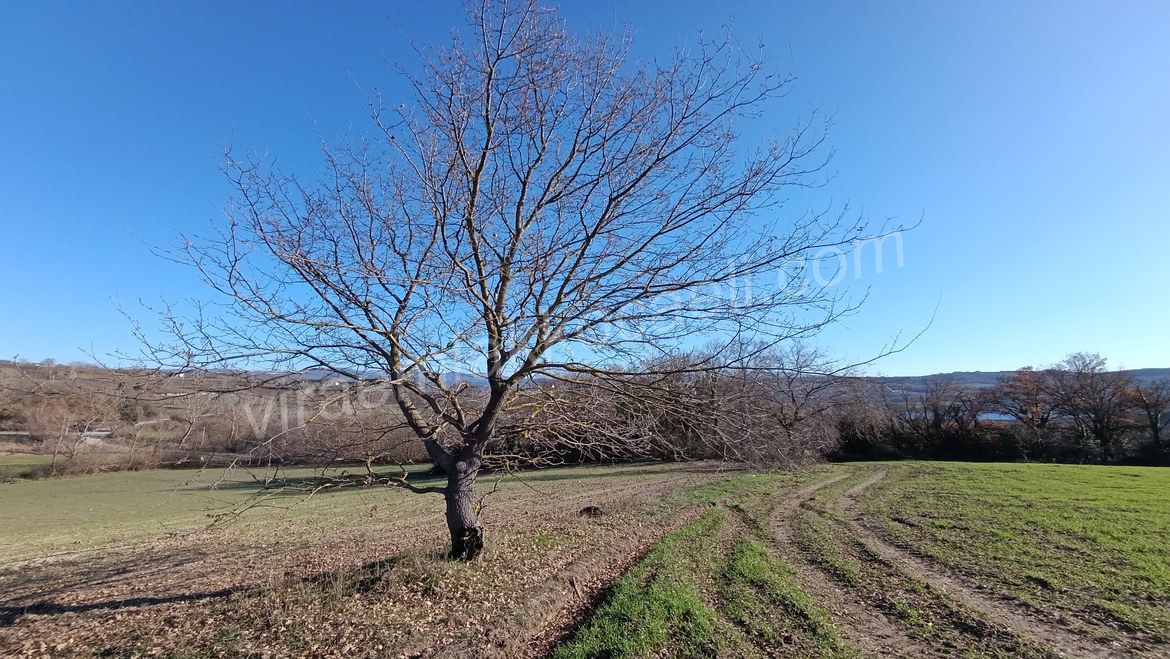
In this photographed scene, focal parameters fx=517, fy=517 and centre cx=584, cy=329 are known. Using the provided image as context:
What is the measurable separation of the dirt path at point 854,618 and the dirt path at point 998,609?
1098 millimetres

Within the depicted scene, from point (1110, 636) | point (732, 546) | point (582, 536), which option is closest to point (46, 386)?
point (582, 536)

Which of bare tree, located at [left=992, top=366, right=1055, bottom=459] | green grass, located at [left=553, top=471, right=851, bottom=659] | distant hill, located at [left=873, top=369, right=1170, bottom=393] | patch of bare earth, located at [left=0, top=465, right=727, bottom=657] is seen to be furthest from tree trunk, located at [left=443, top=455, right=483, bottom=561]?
bare tree, located at [left=992, top=366, right=1055, bottom=459]

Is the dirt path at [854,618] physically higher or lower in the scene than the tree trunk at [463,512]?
lower

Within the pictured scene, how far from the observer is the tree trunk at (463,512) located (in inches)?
279

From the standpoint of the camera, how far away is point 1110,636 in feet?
16.1

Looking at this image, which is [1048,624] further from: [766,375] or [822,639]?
[766,375]

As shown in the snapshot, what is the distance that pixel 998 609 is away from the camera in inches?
223

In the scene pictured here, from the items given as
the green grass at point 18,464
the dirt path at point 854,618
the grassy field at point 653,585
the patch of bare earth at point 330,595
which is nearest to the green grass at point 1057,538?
the grassy field at point 653,585

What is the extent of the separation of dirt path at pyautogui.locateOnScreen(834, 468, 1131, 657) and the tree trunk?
19.7 feet

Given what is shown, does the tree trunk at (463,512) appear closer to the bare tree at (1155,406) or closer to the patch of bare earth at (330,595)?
the patch of bare earth at (330,595)

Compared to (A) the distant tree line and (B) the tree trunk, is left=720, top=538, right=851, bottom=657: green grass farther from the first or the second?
(A) the distant tree line

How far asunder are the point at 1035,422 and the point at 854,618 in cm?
5037

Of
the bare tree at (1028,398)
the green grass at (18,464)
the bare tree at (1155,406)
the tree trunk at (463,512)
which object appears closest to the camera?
the tree trunk at (463,512)

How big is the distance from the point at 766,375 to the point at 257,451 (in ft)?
16.5
